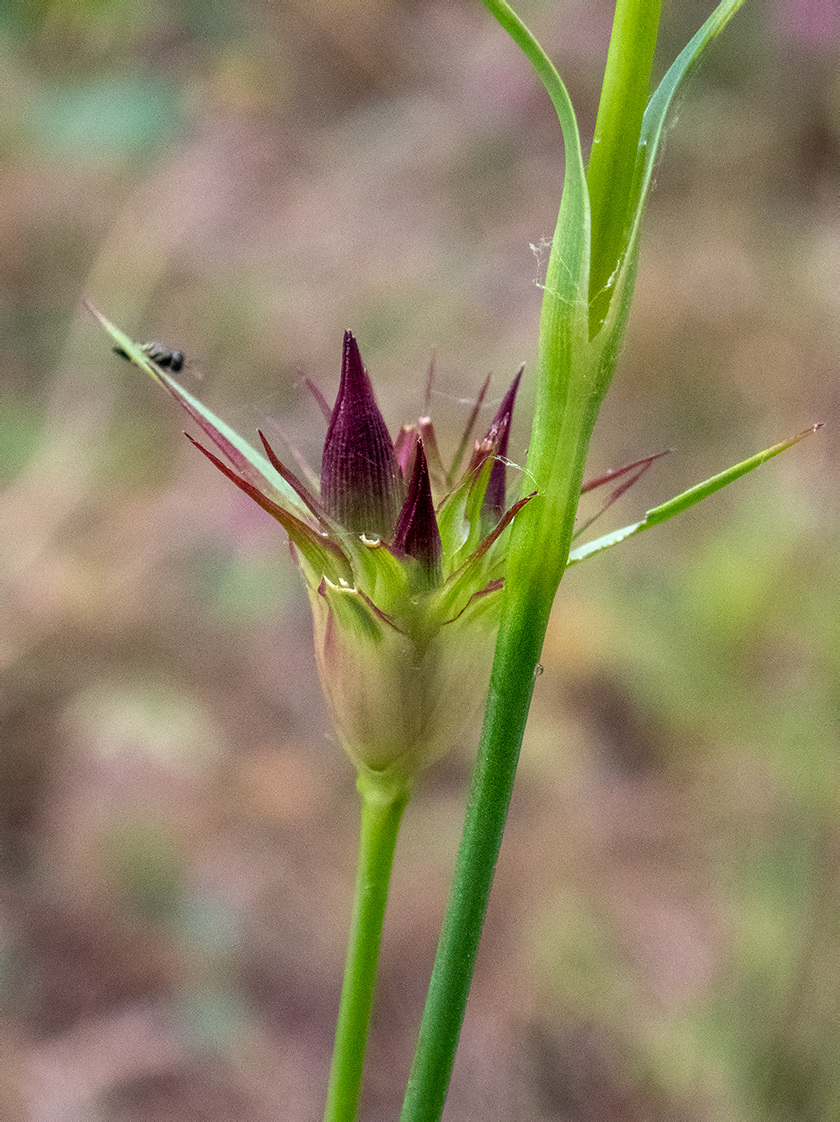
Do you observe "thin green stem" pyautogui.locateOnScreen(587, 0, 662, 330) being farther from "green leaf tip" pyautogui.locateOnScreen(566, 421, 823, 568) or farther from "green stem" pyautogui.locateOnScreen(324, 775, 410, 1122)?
"green stem" pyautogui.locateOnScreen(324, 775, 410, 1122)

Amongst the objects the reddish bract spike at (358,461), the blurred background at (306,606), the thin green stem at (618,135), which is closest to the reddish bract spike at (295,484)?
the reddish bract spike at (358,461)

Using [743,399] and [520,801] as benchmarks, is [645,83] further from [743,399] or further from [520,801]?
[743,399]

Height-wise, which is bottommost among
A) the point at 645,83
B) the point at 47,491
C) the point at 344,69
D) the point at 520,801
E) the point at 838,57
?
the point at 520,801

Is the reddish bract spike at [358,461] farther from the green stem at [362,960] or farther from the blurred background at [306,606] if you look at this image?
the blurred background at [306,606]

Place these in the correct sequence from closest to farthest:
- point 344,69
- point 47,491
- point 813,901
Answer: point 813,901 < point 47,491 < point 344,69

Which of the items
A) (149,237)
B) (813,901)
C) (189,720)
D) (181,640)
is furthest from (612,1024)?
(149,237)

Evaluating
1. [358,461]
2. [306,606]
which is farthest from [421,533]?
[306,606]
